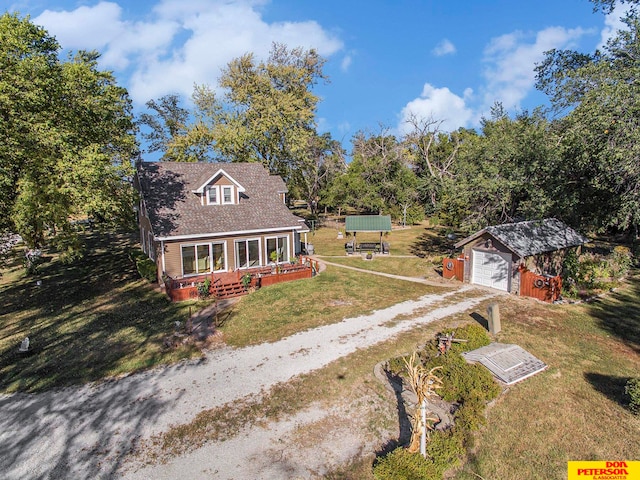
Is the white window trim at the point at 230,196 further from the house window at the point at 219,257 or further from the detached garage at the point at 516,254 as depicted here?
the detached garage at the point at 516,254

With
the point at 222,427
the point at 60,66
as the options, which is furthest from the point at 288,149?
the point at 222,427

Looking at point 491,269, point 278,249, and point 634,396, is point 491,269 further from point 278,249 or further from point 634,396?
point 278,249

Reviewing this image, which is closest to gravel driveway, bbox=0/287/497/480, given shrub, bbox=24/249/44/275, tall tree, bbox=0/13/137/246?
tall tree, bbox=0/13/137/246

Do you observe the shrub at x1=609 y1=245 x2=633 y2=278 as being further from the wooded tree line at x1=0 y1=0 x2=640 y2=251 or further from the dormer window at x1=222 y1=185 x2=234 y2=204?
the dormer window at x1=222 y1=185 x2=234 y2=204

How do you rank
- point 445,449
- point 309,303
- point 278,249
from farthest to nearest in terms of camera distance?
point 278,249 → point 309,303 → point 445,449

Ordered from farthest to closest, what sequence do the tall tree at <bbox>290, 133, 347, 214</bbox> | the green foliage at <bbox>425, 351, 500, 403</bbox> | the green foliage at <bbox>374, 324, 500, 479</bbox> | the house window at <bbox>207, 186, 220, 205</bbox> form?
the tall tree at <bbox>290, 133, 347, 214</bbox> → the house window at <bbox>207, 186, 220, 205</bbox> → the green foliage at <bbox>425, 351, 500, 403</bbox> → the green foliage at <bbox>374, 324, 500, 479</bbox>

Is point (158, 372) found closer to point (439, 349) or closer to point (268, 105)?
point (439, 349)

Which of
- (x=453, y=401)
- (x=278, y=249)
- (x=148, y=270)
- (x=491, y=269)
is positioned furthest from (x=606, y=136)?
(x=148, y=270)
